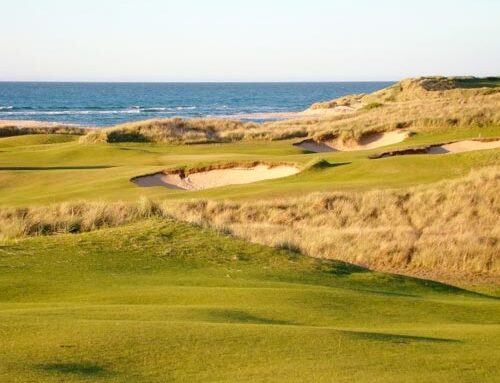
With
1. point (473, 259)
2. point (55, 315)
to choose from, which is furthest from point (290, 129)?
point (55, 315)

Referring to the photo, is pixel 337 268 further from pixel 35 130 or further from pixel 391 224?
pixel 35 130

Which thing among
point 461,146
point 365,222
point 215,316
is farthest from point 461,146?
point 215,316


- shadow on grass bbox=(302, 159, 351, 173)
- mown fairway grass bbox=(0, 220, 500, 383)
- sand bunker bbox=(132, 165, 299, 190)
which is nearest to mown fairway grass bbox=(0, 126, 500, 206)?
shadow on grass bbox=(302, 159, 351, 173)

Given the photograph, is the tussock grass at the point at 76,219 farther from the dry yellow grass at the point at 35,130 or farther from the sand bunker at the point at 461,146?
the dry yellow grass at the point at 35,130

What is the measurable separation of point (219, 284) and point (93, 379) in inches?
250

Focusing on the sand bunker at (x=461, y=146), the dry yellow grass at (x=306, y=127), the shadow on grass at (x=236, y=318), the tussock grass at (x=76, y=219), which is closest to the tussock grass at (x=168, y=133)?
the dry yellow grass at (x=306, y=127)

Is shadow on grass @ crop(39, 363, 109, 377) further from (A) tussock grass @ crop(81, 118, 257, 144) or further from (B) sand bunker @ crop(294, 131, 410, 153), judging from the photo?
(A) tussock grass @ crop(81, 118, 257, 144)

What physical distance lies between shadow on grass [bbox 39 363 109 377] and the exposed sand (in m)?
30.7

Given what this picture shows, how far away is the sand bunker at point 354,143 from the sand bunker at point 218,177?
11.8m

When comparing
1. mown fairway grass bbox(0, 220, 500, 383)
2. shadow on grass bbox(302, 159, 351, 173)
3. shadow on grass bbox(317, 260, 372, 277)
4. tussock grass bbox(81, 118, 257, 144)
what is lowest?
tussock grass bbox(81, 118, 257, 144)

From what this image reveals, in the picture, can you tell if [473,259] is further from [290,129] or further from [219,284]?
[290,129]

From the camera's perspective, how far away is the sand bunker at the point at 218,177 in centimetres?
3231

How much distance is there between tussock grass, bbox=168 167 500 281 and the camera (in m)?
19.7

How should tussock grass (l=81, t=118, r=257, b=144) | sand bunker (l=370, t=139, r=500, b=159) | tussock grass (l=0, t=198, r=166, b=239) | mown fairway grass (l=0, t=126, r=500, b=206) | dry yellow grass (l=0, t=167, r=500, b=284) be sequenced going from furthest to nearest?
1. tussock grass (l=81, t=118, r=257, b=144)
2. sand bunker (l=370, t=139, r=500, b=159)
3. mown fairway grass (l=0, t=126, r=500, b=206)
4. dry yellow grass (l=0, t=167, r=500, b=284)
5. tussock grass (l=0, t=198, r=166, b=239)
